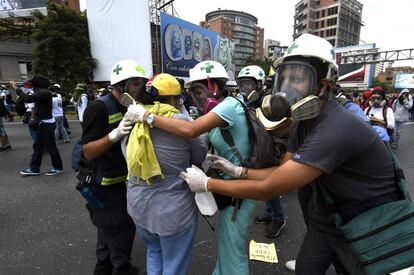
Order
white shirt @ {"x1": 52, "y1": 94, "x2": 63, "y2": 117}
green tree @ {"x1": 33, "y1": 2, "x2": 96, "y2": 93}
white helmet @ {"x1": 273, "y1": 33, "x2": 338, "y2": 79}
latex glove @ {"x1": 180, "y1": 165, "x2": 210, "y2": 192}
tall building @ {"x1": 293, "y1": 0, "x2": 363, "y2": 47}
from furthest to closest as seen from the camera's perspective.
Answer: tall building @ {"x1": 293, "y1": 0, "x2": 363, "y2": 47}
green tree @ {"x1": 33, "y1": 2, "x2": 96, "y2": 93}
white shirt @ {"x1": 52, "y1": 94, "x2": 63, "y2": 117}
latex glove @ {"x1": 180, "y1": 165, "x2": 210, "y2": 192}
white helmet @ {"x1": 273, "y1": 33, "x2": 338, "y2": 79}

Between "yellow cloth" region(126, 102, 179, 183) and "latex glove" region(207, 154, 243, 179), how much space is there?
37cm

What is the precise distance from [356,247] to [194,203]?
1.05m

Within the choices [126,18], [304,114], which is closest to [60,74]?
[126,18]

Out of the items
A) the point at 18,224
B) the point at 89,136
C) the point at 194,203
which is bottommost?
→ the point at 18,224

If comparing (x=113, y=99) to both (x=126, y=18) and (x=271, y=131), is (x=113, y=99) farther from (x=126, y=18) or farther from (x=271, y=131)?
(x=126, y=18)

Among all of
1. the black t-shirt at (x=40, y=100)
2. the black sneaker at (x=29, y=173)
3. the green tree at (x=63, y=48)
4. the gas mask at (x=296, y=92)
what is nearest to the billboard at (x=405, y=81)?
the green tree at (x=63, y=48)

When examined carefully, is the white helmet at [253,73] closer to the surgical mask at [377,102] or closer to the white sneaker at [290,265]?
the surgical mask at [377,102]

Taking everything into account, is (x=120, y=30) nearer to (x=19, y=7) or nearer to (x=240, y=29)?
(x=19, y=7)

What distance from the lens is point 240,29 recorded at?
4070 inches

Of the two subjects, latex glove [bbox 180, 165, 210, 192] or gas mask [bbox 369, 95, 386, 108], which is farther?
gas mask [bbox 369, 95, 386, 108]

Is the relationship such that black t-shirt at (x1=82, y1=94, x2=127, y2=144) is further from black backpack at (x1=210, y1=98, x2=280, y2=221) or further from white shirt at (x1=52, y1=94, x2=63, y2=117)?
white shirt at (x1=52, y1=94, x2=63, y2=117)

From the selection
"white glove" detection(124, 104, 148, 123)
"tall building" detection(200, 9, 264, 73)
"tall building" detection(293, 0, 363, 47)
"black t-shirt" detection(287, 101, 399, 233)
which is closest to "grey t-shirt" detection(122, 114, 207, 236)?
"white glove" detection(124, 104, 148, 123)

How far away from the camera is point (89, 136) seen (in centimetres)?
207

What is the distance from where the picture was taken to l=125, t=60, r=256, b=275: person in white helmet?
64.8 inches
